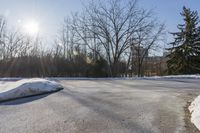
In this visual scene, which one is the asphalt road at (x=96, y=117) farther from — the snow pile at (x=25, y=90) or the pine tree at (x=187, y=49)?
the pine tree at (x=187, y=49)

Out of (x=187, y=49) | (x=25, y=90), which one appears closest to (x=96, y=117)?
(x=25, y=90)

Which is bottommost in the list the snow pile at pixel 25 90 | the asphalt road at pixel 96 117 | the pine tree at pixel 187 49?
the asphalt road at pixel 96 117

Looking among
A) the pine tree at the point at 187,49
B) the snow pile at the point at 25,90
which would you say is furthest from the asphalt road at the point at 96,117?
the pine tree at the point at 187,49

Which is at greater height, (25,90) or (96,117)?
(25,90)

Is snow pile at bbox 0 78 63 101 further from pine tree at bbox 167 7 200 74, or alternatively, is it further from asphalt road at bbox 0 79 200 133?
pine tree at bbox 167 7 200 74

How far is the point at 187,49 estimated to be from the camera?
142 ft

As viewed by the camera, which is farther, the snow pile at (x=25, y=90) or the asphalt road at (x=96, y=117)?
the snow pile at (x=25, y=90)

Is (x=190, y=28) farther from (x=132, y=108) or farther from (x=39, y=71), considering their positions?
(x=132, y=108)

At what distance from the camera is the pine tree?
141 ft

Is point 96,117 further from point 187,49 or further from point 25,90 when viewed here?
point 187,49

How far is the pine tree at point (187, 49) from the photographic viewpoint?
43.0m

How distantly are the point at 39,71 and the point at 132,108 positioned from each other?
26.6 metres

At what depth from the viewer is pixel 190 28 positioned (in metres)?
43.8

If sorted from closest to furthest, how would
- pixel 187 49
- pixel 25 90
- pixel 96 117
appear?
pixel 96 117
pixel 25 90
pixel 187 49
